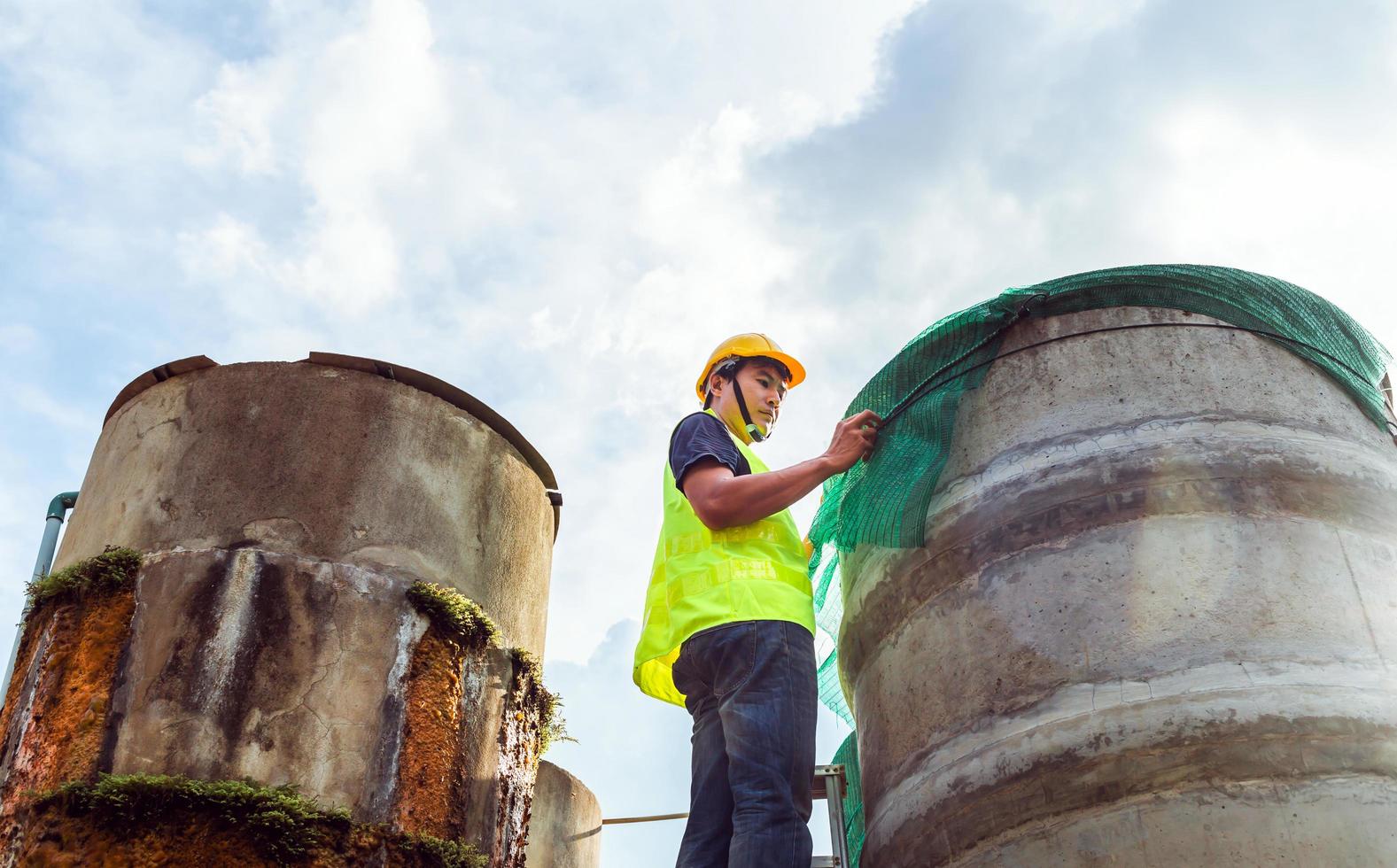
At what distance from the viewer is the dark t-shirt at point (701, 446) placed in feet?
13.0

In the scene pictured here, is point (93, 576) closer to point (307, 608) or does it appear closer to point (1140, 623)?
point (307, 608)

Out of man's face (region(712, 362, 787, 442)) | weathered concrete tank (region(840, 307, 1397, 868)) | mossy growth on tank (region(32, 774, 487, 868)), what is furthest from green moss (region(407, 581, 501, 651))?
weathered concrete tank (region(840, 307, 1397, 868))

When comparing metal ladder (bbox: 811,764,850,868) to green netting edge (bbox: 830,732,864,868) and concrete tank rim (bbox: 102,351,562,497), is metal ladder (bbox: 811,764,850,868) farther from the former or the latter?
concrete tank rim (bbox: 102,351,562,497)

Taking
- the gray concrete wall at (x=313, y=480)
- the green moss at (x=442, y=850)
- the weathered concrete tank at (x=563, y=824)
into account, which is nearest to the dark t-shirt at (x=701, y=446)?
the gray concrete wall at (x=313, y=480)

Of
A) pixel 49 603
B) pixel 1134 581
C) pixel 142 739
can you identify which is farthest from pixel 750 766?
pixel 49 603

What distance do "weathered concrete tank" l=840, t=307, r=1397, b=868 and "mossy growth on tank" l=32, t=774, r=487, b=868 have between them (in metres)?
1.72

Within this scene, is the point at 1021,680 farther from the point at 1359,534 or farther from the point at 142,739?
the point at 142,739

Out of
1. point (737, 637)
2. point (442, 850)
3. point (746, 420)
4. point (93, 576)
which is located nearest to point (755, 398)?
point (746, 420)

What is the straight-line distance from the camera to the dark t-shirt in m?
3.97

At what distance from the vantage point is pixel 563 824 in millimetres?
8711

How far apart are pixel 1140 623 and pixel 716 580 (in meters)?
1.18

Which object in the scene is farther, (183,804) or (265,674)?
(265,674)

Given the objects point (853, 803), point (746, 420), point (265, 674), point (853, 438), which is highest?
point (746, 420)

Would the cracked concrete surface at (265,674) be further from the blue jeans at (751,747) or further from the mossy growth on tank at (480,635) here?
the blue jeans at (751,747)
